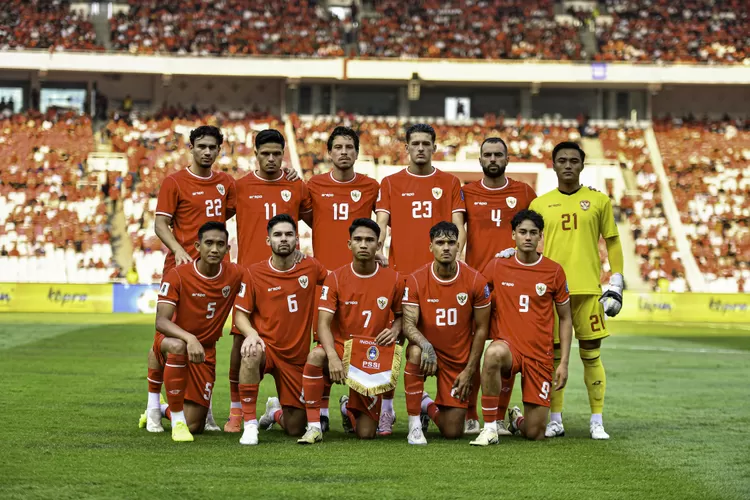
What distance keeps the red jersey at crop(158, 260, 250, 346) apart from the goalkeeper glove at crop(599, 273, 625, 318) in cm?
276

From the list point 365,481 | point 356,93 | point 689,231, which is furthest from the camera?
point 356,93

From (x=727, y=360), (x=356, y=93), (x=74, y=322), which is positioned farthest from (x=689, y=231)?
(x=74, y=322)

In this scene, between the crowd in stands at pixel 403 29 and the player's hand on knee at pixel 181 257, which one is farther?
the crowd in stands at pixel 403 29

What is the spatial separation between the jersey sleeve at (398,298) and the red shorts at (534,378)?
925 mm

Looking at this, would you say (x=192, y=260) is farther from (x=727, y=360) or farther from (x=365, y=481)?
(x=727, y=360)

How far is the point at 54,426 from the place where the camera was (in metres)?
8.41

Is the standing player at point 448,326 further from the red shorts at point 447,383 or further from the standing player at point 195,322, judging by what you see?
the standing player at point 195,322

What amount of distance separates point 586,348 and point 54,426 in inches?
168

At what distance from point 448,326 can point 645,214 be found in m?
27.1

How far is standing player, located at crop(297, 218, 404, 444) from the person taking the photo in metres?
7.89

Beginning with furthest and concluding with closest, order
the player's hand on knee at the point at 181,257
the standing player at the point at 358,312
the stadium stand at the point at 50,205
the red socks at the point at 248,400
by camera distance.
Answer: the stadium stand at the point at 50,205, the player's hand on knee at the point at 181,257, the standing player at the point at 358,312, the red socks at the point at 248,400

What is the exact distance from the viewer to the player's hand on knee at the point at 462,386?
8000 millimetres

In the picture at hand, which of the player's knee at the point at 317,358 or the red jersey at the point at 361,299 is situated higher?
the red jersey at the point at 361,299

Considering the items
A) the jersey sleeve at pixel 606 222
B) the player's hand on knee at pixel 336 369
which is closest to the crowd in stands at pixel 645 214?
the jersey sleeve at pixel 606 222
